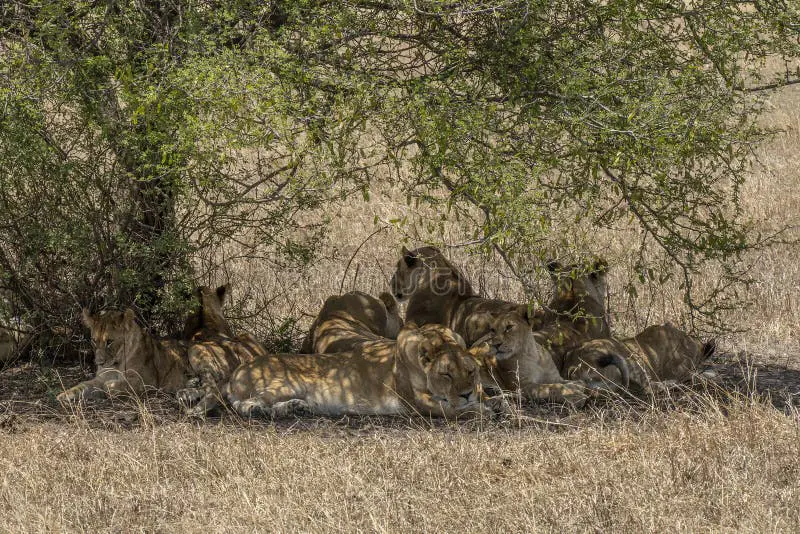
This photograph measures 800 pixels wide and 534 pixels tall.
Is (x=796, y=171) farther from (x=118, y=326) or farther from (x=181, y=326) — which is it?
(x=118, y=326)

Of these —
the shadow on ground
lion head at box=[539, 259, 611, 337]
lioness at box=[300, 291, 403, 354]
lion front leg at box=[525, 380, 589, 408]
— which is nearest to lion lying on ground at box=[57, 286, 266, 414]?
the shadow on ground

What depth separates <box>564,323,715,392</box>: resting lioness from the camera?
31.1ft

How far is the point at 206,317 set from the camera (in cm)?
1012

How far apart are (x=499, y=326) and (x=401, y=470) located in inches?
105

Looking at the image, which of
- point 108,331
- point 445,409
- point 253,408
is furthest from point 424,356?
point 108,331

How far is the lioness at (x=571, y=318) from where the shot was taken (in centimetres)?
995

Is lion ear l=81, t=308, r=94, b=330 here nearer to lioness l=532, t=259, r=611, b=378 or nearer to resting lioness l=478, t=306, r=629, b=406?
resting lioness l=478, t=306, r=629, b=406

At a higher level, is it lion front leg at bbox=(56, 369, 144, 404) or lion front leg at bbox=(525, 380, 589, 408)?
lion front leg at bbox=(56, 369, 144, 404)

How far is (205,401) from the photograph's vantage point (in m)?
8.99

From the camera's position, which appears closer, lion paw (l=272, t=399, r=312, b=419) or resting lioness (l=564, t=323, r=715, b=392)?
lion paw (l=272, t=399, r=312, b=419)

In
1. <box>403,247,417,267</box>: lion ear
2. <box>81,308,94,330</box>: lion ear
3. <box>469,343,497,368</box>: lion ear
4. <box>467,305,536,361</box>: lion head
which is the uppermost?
<box>403,247,417,267</box>: lion ear

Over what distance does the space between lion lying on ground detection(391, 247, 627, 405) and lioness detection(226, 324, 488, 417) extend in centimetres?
23

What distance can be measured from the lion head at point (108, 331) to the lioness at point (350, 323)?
1660 millimetres

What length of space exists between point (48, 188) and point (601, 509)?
5.35 m
